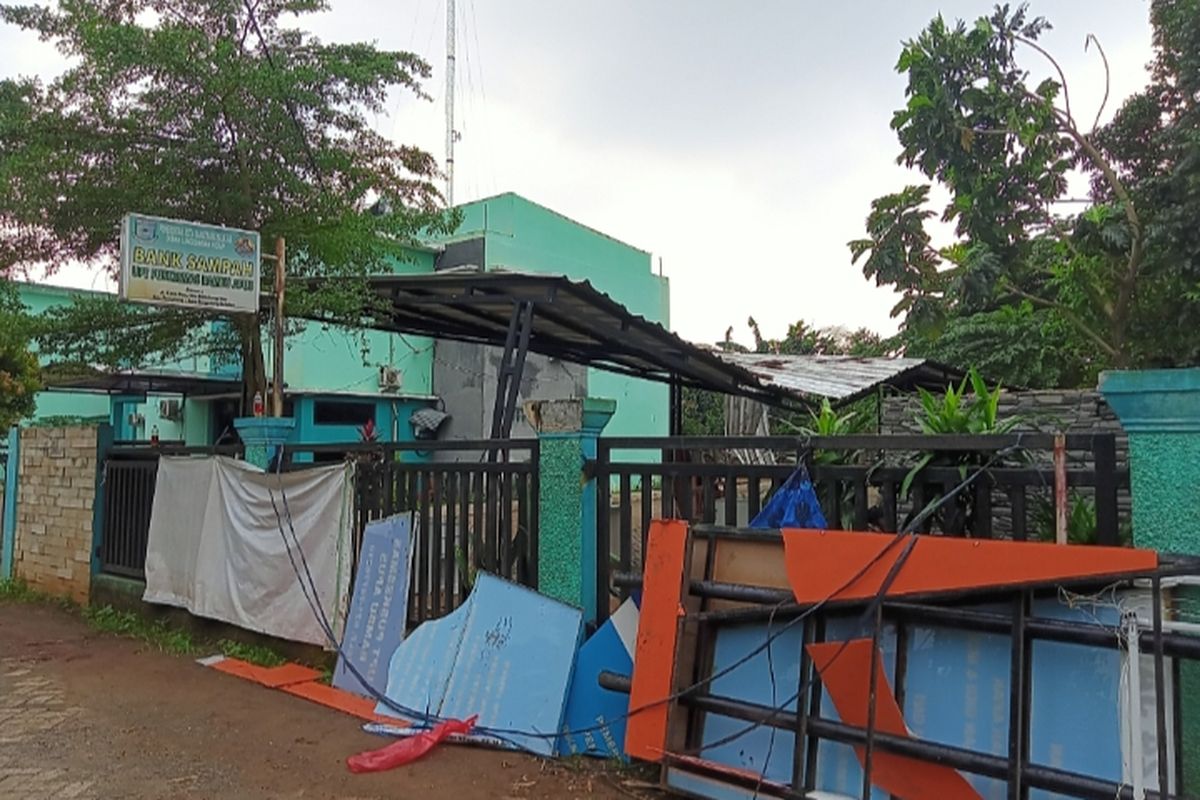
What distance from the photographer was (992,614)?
9.59 ft

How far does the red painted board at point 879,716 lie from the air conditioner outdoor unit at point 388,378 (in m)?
13.6

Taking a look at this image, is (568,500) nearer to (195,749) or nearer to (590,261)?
(195,749)

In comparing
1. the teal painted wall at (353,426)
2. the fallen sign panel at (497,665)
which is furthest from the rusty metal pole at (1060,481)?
the teal painted wall at (353,426)

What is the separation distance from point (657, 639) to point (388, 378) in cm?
1291

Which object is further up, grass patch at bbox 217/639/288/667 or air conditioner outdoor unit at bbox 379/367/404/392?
air conditioner outdoor unit at bbox 379/367/404/392

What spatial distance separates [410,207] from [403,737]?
19.3 feet

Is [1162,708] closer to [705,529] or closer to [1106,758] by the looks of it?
[1106,758]

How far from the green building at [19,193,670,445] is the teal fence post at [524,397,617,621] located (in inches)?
394

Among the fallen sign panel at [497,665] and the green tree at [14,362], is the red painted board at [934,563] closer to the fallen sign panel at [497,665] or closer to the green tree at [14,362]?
the fallen sign panel at [497,665]

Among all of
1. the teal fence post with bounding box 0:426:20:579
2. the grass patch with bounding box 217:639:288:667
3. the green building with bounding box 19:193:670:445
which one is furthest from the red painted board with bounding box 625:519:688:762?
the green building with bounding box 19:193:670:445

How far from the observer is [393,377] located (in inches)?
623

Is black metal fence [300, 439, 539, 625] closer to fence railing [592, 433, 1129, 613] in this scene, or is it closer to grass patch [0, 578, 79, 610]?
fence railing [592, 433, 1129, 613]

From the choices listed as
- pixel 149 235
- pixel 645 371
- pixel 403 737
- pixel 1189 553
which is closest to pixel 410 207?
pixel 149 235

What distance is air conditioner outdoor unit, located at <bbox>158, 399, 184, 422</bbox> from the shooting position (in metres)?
16.5
